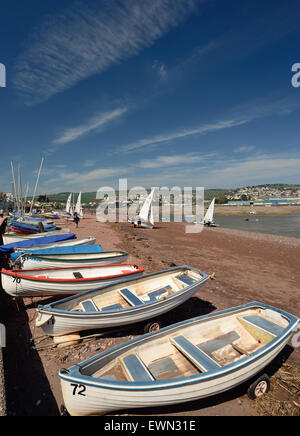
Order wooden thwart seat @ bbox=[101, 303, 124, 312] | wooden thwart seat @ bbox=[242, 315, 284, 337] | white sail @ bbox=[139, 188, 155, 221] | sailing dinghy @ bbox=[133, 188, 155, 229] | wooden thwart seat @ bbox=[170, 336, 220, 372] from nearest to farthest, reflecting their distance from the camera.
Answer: wooden thwart seat @ bbox=[170, 336, 220, 372] < wooden thwart seat @ bbox=[242, 315, 284, 337] < wooden thwart seat @ bbox=[101, 303, 124, 312] < sailing dinghy @ bbox=[133, 188, 155, 229] < white sail @ bbox=[139, 188, 155, 221]

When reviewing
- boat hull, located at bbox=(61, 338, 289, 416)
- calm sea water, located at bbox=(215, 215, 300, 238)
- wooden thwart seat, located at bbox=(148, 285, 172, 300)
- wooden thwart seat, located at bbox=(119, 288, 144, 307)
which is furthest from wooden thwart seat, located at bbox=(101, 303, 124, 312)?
calm sea water, located at bbox=(215, 215, 300, 238)

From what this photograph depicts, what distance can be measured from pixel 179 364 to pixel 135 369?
1.29m

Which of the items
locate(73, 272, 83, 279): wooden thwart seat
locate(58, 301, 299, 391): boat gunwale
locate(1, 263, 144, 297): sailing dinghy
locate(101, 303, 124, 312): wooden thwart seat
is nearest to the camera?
locate(58, 301, 299, 391): boat gunwale

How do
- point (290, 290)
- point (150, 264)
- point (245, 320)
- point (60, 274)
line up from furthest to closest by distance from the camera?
point (150, 264) → point (290, 290) → point (60, 274) → point (245, 320)

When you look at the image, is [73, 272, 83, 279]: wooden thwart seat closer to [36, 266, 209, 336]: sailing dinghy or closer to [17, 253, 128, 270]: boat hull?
[17, 253, 128, 270]: boat hull

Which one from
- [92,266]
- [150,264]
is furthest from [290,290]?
[92,266]

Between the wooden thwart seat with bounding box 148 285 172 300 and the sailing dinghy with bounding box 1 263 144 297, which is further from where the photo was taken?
the wooden thwart seat with bounding box 148 285 172 300

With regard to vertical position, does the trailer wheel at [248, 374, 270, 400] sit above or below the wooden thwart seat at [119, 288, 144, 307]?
below

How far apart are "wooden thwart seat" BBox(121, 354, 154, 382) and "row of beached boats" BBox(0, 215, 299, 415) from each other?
2 centimetres

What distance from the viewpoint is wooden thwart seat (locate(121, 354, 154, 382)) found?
173 inches

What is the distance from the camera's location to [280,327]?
6332 millimetres

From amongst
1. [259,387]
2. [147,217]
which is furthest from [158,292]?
[147,217]

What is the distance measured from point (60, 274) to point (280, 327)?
894 cm
